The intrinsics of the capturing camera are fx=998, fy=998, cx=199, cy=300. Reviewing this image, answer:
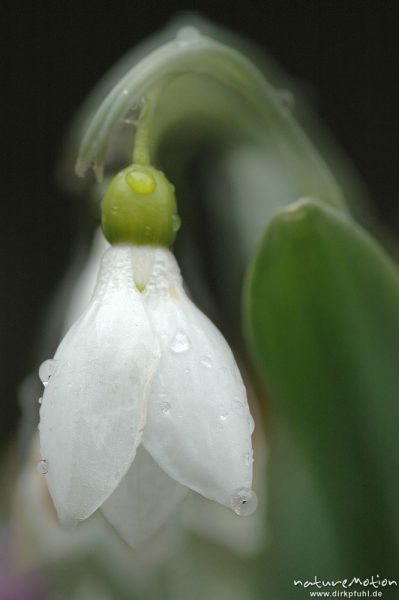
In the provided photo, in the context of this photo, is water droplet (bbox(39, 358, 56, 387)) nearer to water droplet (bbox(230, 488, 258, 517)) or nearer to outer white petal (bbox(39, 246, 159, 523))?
outer white petal (bbox(39, 246, 159, 523))

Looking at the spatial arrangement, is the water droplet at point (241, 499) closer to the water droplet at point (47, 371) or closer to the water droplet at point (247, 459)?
the water droplet at point (247, 459)

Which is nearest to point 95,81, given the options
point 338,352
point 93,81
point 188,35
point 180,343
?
point 93,81

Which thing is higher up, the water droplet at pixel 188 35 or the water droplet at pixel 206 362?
the water droplet at pixel 188 35

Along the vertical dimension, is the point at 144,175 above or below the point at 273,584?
above

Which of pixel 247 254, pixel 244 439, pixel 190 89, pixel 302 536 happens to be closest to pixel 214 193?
pixel 247 254

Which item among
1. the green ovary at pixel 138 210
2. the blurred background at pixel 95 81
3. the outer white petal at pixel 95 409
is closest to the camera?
the outer white petal at pixel 95 409

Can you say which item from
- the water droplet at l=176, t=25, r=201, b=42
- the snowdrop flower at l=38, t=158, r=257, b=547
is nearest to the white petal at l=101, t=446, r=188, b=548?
the snowdrop flower at l=38, t=158, r=257, b=547

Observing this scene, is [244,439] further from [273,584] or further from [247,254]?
[247,254]

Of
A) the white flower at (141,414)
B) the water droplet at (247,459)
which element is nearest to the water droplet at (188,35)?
the white flower at (141,414)
